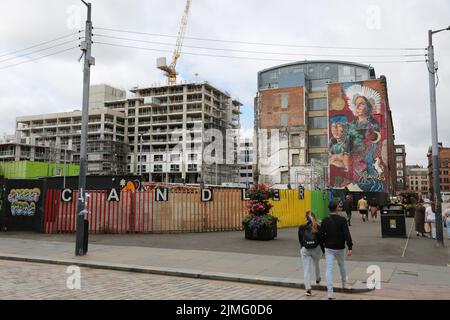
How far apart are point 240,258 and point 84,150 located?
5.80 metres

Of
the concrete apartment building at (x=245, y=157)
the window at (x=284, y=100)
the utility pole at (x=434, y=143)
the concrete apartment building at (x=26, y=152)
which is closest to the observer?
the utility pole at (x=434, y=143)

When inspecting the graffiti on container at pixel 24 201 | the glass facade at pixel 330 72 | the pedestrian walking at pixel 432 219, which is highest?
the glass facade at pixel 330 72

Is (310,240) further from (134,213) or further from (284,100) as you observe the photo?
(284,100)

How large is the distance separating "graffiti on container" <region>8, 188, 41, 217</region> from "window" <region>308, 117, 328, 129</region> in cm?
6076

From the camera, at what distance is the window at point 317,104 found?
7519 centimetres

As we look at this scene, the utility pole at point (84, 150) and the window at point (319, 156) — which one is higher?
the window at point (319, 156)

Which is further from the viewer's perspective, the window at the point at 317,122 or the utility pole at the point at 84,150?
the window at the point at 317,122

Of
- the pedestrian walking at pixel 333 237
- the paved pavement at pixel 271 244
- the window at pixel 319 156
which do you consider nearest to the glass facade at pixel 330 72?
the window at pixel 319 156

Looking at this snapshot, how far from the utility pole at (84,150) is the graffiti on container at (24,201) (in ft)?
23.1

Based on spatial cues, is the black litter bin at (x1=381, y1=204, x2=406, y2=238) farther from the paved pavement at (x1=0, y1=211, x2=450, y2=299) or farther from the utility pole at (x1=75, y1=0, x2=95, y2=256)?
the utility pole at (x1=75, y1=0, x2=95, y2=256)

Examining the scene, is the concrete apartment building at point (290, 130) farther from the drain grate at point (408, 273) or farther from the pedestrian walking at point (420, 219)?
the drain grate at point (408, 273)

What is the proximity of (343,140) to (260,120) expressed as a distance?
15419 mm

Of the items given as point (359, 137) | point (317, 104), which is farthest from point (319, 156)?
point (359, 137)

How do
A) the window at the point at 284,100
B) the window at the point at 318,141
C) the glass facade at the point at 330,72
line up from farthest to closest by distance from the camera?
1. the glass facade at the point at 330,72
2. the window at the point at 284,100
3. the window at the point at 318,141
